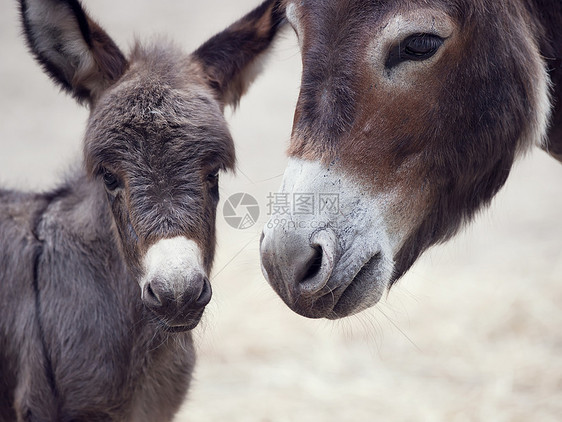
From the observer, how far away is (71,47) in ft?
9.20

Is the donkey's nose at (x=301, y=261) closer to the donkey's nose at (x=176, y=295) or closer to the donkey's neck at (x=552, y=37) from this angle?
the donkey's nose at (x=176, y=295)

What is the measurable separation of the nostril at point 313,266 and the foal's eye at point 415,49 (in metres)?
0.58

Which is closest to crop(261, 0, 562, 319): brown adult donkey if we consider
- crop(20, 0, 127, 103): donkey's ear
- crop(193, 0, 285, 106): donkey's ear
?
crop(193, 0, 285, 106): donkey's ear

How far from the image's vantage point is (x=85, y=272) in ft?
9.68

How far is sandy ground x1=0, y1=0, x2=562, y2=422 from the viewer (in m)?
4.33

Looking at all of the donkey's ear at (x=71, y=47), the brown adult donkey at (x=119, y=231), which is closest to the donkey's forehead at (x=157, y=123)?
the brown adult donkey at (x=119, y=231)

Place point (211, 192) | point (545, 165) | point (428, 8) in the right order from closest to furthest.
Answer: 1. point (428, 8)
2. point (211, 192)
3. point (545, 165)

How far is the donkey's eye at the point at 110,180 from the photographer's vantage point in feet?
8.52

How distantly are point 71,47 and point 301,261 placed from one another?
144cm

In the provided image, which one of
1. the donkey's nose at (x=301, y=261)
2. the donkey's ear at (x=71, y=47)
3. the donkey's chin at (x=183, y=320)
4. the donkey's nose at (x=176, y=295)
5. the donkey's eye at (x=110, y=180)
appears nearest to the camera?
the donkey's nose at (x=301, y=261)

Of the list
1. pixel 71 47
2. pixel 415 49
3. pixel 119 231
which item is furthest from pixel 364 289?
pixel 71 47

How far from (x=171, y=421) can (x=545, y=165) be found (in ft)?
19.7

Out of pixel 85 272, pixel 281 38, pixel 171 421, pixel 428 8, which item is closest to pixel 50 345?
pixel 85 272

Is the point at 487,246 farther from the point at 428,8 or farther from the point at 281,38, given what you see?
the point at 428,8
